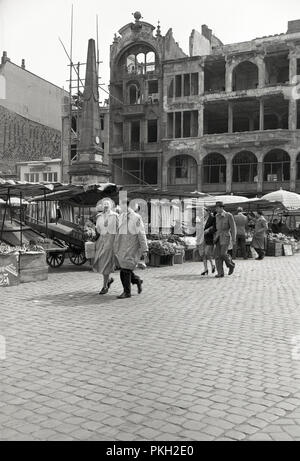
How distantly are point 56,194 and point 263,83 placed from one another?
2750 cm

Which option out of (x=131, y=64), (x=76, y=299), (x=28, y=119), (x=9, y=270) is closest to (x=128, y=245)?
(x=76, y=299)

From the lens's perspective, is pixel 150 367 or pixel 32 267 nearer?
pixel 150 367

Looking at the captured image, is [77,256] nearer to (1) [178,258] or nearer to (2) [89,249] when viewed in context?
(2) [89,249]

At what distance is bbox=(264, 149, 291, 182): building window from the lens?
3847 cm

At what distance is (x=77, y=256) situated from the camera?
15.9 m

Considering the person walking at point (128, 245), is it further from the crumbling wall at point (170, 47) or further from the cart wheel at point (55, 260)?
the crumbling wall at point (170, 47)

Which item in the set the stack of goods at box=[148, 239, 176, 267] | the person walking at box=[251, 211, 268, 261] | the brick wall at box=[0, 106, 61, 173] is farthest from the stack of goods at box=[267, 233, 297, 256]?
the brick wall at box=[0, 106, 61, 173]

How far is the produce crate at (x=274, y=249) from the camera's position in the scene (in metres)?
21.0

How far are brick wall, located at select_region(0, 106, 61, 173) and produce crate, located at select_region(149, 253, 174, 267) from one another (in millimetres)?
32431

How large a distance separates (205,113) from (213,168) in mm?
4538

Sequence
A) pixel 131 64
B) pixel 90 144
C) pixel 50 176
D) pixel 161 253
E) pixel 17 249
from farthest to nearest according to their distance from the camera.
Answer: pixel 50 176, pixel 131 64, pixel 90 144, pixel 161 253, pixel 17 249

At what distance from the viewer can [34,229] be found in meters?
16.2

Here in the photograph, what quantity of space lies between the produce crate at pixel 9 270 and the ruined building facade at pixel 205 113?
29051 mm

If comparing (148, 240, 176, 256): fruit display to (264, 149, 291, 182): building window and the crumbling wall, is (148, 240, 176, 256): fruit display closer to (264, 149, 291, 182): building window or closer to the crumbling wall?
(264, 149, 291, 182): building window
